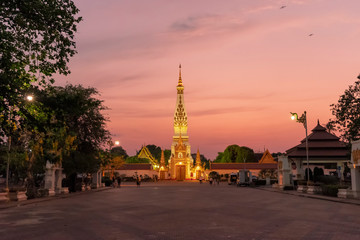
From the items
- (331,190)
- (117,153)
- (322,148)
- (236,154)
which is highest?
(236,154)

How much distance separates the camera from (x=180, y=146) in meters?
100

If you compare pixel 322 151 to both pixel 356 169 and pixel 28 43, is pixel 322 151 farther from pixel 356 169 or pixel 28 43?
pixel 28 43

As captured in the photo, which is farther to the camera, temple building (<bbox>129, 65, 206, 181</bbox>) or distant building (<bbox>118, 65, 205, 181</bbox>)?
temple building (<bbox>129, 65, 206, 181</bbox>)

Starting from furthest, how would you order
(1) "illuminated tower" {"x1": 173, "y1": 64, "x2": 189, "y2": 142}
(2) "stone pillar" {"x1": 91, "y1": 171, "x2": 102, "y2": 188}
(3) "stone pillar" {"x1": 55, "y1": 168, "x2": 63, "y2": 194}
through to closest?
(1) "illuminated tower" {"x1": 173, "y1": 64, "x2": 189, "y2": 142} < (2) "stone pillar" {"x1": 91, "y1": 171, "x2": 102, "y2": 188} < (3) "stone pillar" {"x1": 55, "y1": 168, "x2": 63, "y2": 194}

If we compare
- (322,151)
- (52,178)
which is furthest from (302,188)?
(52,178)

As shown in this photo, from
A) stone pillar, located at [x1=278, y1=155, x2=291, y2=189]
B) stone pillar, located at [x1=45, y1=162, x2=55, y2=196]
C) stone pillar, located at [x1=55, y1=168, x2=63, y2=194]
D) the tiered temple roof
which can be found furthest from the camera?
the tiered temple roof

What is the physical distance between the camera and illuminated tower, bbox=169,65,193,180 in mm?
97438

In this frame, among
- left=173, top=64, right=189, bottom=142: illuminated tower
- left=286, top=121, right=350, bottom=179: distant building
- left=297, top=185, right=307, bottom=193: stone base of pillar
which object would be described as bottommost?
left=297, top=185, right=307, bottom=193: stone base of pillar

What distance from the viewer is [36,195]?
29.9 metres

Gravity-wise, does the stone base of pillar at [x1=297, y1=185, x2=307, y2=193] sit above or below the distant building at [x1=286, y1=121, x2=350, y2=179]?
below

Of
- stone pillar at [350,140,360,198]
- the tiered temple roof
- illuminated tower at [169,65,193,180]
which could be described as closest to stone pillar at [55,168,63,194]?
stone pillar at [350,140,360,198]

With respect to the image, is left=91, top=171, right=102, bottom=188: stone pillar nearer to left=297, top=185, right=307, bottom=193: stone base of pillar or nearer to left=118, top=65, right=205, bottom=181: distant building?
left=297, top=185, right=307, bottom=193: stone base of pillar

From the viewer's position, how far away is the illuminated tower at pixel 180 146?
320 ft

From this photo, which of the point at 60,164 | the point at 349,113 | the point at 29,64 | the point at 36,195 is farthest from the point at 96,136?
the point at 349,113
